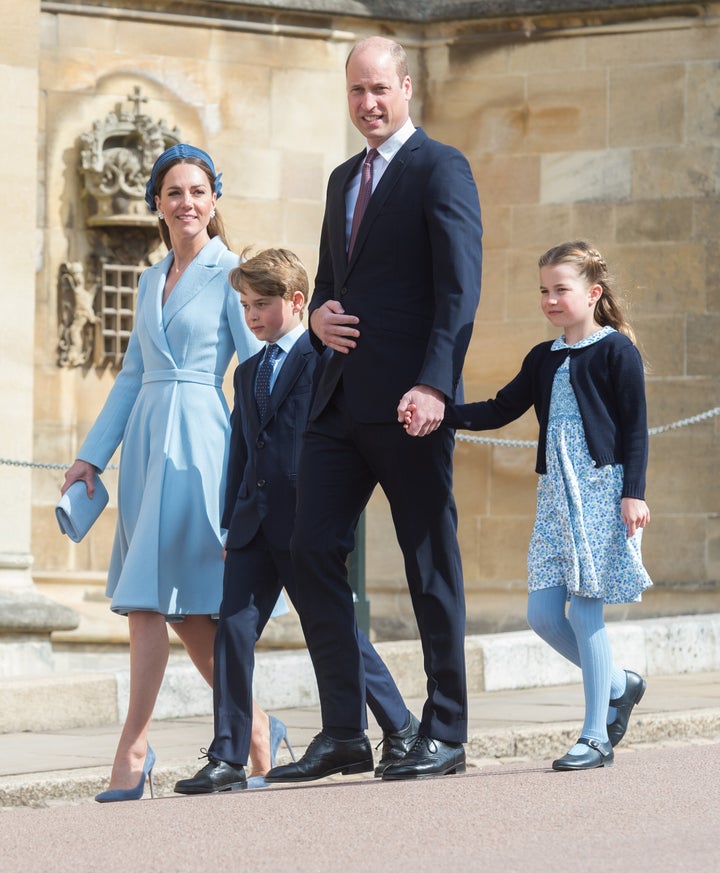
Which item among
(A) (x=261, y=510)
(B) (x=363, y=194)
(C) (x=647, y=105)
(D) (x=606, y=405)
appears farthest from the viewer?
(C) (x=647, y=105)

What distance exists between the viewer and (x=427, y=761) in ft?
17.1

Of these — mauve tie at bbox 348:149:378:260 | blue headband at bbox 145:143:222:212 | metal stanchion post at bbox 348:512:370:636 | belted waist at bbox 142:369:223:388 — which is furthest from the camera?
metal stanchion post at bbox 348:512:370:636

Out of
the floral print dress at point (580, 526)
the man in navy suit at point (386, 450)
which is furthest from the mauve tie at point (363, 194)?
the floral print dress at point (580, 526)

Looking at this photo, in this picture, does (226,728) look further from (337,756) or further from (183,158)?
(183,158)

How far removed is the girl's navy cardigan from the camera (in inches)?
217

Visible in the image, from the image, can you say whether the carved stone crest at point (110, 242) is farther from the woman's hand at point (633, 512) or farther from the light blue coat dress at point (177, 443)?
the woman's hand at point (633, 512)

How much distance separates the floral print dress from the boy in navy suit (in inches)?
22.6

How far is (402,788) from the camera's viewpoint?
5.05m

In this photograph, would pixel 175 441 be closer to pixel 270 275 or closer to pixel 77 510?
pixel 77 510

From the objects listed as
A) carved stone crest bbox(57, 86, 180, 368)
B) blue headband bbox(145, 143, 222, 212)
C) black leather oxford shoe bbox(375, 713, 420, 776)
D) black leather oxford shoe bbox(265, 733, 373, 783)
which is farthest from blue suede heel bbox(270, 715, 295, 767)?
carved stone crest bbox(57, 86, 180, 368)

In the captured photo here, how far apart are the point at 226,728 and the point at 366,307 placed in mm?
1172

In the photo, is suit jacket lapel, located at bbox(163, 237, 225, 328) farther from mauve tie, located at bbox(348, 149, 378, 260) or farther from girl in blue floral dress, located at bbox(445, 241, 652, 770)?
girl in blue floral dress, located at bbox(445, 241, 652, 770)

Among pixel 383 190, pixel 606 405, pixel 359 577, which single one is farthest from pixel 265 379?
pixel 359 577

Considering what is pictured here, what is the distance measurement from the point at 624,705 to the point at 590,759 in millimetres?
283
